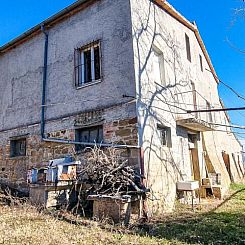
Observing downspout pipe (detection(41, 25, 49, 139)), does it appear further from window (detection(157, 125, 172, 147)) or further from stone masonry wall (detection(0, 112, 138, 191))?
window (detection(157, 125, 172, 147))

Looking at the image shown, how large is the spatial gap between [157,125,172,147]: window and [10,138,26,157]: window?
17.9ft

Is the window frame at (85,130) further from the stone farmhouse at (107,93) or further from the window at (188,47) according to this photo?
the window at (188,47)

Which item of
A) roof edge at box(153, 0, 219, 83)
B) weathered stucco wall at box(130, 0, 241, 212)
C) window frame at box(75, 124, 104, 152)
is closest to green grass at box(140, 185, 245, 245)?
weathered stucco wall at box(130, 0, 241, 212)

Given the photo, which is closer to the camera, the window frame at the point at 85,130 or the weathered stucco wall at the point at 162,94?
the weathered stucco wall at the point at 162,94

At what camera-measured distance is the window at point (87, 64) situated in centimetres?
850

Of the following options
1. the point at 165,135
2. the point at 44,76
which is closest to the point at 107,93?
the point at 165,135

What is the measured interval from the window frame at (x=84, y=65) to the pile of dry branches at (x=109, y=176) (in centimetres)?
264

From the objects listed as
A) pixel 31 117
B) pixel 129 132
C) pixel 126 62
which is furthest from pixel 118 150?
pixel 31 117

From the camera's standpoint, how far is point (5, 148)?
10.6m

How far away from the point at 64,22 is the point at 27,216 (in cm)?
702

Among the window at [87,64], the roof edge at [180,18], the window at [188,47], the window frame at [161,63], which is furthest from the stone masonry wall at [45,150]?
the window at [188,47]

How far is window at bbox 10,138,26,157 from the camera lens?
10155 mm

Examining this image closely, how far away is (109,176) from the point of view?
6.46 m

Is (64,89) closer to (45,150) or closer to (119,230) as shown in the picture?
(45,150)
